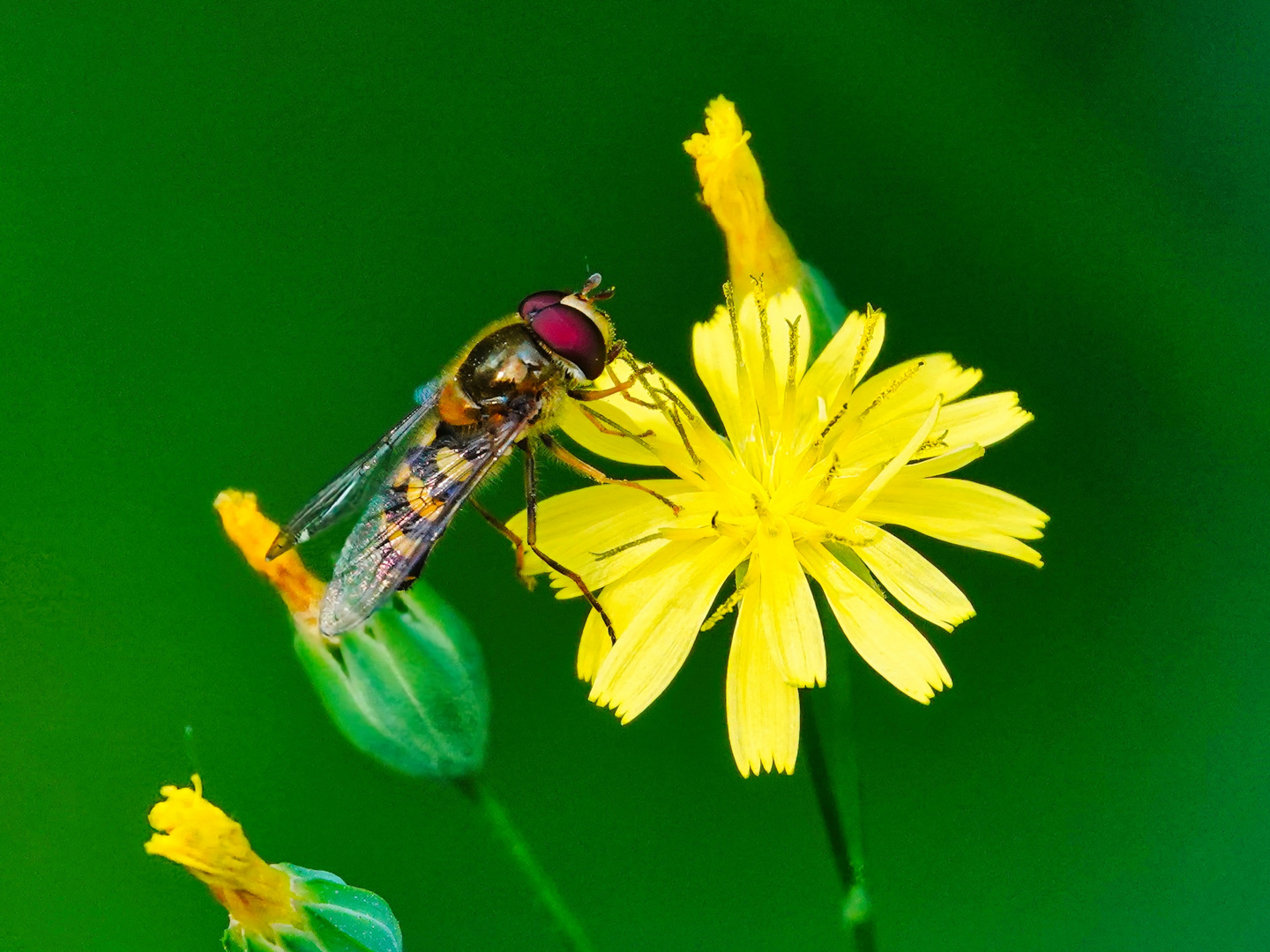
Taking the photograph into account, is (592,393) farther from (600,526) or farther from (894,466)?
(894,466)

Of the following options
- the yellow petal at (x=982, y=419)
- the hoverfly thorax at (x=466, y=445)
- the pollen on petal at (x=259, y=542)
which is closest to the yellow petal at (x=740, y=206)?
the hoverfly thorax at (x=466, y=445)

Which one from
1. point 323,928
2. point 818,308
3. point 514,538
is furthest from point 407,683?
point 818,308

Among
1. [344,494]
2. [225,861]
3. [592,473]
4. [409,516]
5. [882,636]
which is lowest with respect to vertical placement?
[882,636]

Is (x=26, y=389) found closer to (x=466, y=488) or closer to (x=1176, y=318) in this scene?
(x=466, y=488)

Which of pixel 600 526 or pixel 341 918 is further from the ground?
pixel 600 526

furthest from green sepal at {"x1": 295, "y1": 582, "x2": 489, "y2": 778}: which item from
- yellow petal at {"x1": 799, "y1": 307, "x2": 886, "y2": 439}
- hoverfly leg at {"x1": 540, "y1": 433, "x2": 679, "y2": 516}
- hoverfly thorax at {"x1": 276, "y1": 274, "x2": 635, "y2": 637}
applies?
yellow petal at {"x1": 799, "y1": 307, "x2": 886, "y2": 439}

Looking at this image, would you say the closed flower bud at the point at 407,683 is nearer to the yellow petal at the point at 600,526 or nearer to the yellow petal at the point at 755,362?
the yellow petal at the point at 600,526

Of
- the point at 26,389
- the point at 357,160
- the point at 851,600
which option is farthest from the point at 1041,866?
the point at 26,389
